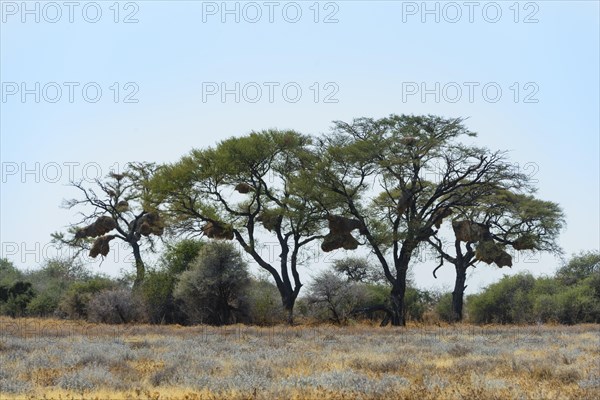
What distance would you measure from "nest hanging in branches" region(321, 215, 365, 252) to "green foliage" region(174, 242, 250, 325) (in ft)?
17.7

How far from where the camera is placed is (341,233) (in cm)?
3791

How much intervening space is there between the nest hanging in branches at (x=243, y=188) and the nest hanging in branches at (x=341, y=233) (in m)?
4.73

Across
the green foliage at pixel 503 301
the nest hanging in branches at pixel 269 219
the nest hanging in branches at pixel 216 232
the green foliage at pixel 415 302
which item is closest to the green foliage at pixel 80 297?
the nest hanging in branches at pixel 216 232

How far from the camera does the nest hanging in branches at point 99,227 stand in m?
44.8

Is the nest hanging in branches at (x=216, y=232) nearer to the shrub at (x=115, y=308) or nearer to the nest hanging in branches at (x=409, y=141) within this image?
the shrub at (x=115, y=308)

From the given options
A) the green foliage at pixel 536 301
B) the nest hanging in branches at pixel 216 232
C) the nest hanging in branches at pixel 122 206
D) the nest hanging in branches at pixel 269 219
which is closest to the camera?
the nest hanging in branches at pixel 269 219

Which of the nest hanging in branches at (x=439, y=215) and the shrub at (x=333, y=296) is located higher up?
the nest hanging in branches at (x=439, y=215)

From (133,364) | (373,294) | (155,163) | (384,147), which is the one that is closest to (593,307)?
(373,294)

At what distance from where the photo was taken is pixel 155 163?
47250mm

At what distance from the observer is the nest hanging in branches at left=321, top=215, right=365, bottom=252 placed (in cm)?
3759

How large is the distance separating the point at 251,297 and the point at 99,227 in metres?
13.9

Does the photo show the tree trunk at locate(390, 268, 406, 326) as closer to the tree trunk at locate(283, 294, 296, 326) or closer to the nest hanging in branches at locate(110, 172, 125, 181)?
the tree trunk at locate(283, 294, 296, 326)

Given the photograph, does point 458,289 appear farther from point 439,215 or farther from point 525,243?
point 439,215

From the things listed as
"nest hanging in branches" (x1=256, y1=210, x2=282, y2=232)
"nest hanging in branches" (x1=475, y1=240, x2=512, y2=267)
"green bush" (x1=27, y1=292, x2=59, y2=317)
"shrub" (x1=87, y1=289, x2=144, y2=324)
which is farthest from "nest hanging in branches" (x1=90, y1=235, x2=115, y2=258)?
"nest hanging in branches" (x1=475, y1=240, x2=512, y2=267)
